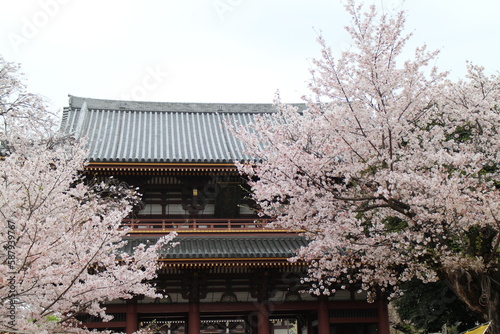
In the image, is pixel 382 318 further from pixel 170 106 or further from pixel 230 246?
pixel 170 106

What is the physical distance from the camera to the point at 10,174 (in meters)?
9.16

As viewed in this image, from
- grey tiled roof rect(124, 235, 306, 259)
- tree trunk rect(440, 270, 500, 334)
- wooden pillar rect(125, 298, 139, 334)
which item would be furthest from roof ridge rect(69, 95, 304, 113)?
tree trunk rect(440, 270, 500, 334)

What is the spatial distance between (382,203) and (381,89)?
2398mm

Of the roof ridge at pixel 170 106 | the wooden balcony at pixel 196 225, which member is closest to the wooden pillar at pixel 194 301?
the wooden balcony at pixel 196 225

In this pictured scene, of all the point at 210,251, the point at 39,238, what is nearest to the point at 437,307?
the point at 210,251

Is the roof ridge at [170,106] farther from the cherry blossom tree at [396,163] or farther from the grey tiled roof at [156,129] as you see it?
the cherry blossom tree at [396,163]

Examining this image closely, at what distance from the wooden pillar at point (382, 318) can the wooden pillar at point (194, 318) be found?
18.3 feet

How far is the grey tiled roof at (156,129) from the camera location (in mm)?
17781

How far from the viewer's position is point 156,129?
66.9ft

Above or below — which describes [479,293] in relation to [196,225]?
below

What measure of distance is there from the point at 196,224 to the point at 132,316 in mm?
3304

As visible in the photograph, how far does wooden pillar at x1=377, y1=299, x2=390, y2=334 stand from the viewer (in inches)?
647

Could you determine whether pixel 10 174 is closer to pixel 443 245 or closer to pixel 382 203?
pixel 382 203

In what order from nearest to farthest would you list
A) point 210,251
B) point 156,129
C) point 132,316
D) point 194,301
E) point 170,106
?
point 210,251 → point 132,316 → point 194,301 → point 156,129 → point 170,106
